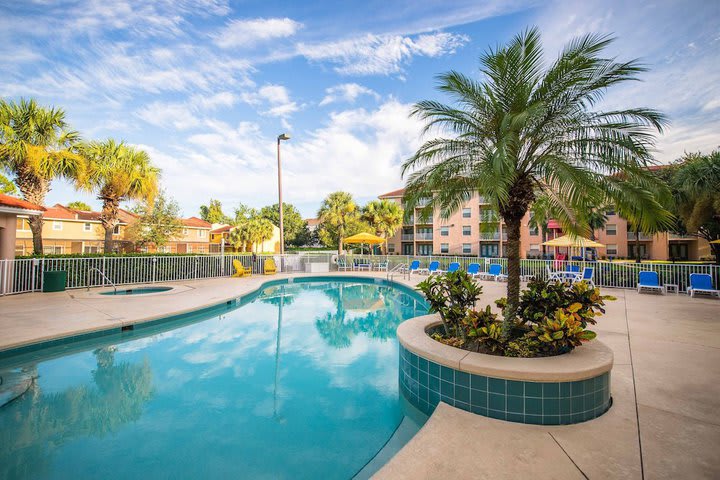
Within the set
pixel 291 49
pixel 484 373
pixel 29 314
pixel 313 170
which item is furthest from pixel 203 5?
pixel 313 170

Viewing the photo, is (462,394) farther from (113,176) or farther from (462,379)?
(113,176)

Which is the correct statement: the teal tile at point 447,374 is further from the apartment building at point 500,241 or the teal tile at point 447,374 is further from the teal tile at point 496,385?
the apartment building at point 500,241

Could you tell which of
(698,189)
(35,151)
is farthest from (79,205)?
(698,189)

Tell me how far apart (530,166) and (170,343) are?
8.13m

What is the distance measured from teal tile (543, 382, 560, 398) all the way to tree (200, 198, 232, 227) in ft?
235

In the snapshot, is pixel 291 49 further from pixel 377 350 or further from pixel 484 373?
pixel 484 373

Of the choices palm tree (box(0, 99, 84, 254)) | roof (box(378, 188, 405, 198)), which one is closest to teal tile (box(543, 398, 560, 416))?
palm tree (box(0, 99, 84, 254))

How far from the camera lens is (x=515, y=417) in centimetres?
322

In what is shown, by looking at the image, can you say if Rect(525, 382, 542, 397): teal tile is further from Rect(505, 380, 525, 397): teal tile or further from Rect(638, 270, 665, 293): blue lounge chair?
Rect(638, 270, 665, 293): blue lounge chair

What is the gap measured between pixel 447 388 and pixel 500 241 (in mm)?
37881

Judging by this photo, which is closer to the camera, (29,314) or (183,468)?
(183,468)

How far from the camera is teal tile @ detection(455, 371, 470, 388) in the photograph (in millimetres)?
3453

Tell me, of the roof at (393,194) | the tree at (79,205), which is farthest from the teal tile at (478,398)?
the tree at (79,205)

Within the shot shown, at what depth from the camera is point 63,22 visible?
979cm
